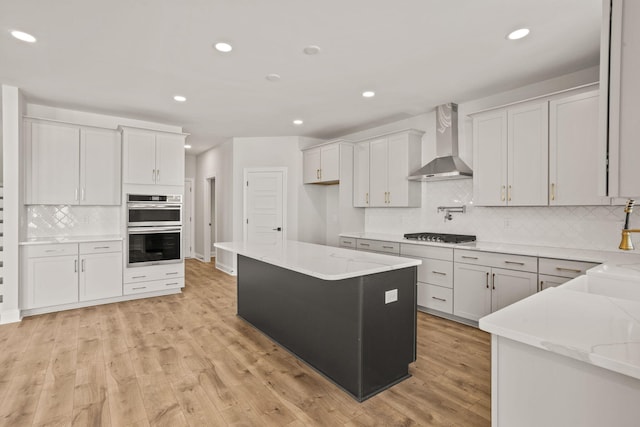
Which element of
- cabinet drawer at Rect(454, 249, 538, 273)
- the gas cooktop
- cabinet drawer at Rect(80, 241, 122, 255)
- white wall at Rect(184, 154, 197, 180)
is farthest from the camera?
white wall at Rect(184, 154, 197, 180)

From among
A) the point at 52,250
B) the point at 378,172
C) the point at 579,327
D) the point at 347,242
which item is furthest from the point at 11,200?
the point at 579,327

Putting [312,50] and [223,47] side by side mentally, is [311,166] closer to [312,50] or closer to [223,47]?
[312,50]

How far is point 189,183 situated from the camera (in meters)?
8.47

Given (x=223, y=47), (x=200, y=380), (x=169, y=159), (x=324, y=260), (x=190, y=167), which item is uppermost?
(x=223, y=47)

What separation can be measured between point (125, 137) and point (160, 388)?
3.56m

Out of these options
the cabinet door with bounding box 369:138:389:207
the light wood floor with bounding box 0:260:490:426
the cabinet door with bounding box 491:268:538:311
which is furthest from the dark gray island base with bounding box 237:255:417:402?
the cabinet door with bounding box 369:138:389:207

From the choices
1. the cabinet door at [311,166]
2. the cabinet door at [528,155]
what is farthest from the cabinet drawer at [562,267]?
the cabinet door at [311,166]

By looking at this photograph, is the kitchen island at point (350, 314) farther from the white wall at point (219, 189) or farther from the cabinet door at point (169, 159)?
the white wall at point (219, 189)

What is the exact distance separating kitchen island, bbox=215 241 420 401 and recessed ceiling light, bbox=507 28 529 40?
1972 millimetres

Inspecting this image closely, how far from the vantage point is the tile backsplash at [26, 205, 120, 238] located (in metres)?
4.40

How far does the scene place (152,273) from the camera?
15.9 ft

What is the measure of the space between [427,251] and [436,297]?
1.83ft

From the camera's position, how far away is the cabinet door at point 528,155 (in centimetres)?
332

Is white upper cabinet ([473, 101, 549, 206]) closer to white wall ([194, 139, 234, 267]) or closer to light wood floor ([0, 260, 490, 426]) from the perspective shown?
light wood floor ([0, 260, 490, 426])
